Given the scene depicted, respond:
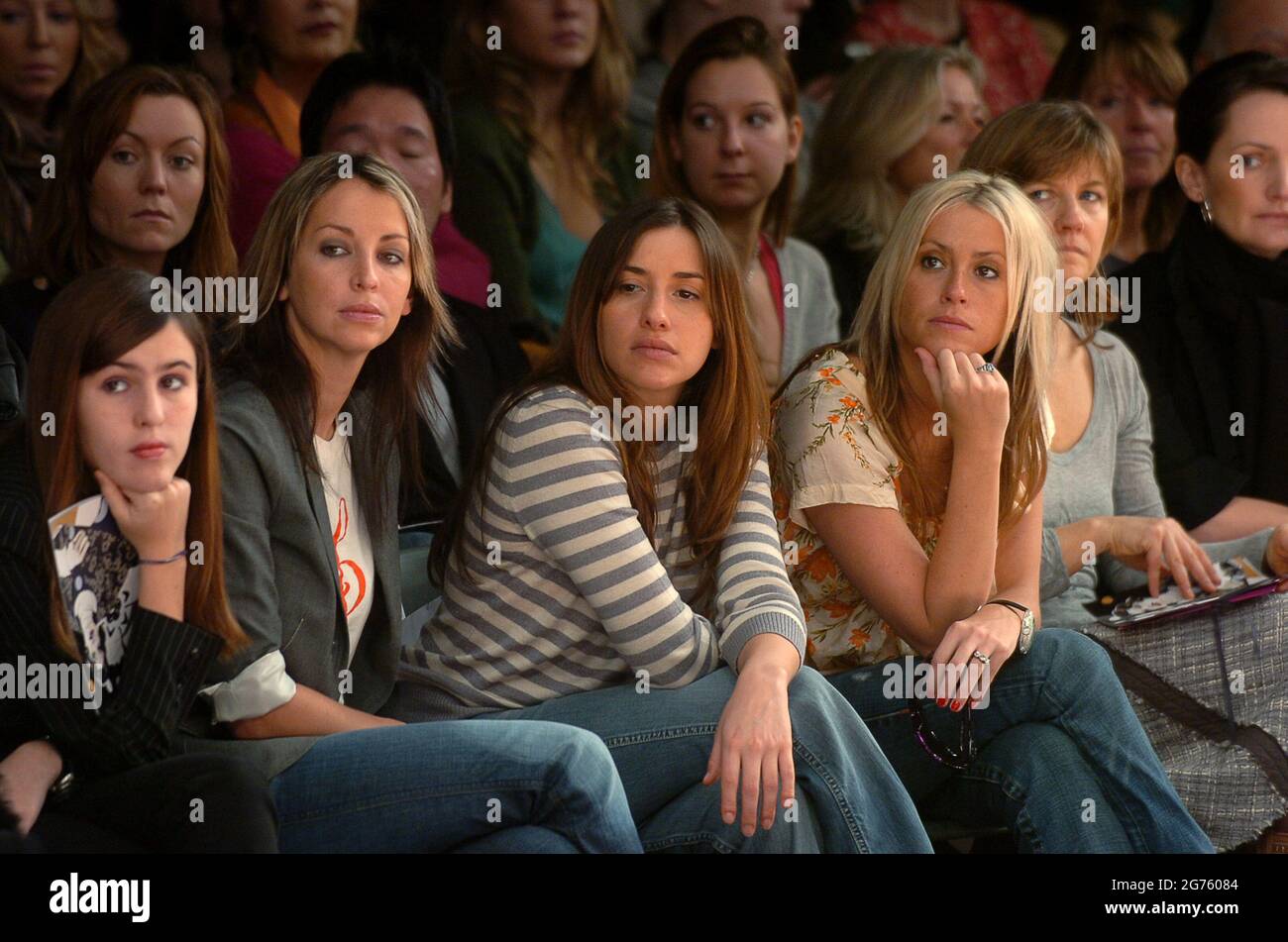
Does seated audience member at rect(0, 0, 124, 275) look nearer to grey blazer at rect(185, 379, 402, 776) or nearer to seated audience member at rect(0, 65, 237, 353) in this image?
seated audience member at rect(0, 65, 237, 353)

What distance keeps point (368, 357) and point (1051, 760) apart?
1056mm

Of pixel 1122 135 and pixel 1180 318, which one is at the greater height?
pixel 1122 135

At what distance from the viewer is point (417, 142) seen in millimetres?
2916

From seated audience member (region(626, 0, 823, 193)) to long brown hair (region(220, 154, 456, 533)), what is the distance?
1.79 m

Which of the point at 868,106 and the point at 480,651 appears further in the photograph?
the point at 868,106

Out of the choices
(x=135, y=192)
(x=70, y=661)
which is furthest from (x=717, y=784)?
(x=135, y=192)

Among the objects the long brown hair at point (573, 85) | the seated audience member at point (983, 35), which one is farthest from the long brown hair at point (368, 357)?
the seated audience member at point (983, 35)

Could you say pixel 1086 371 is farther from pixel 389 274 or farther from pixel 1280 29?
pixel 1280 29

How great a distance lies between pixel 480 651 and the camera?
215 cm

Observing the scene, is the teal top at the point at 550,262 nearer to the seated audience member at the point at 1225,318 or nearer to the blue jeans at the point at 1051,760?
the seated audience member at the point at 1225,318

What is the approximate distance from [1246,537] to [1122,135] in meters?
1.20

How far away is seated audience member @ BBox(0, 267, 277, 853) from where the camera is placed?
1771mm
